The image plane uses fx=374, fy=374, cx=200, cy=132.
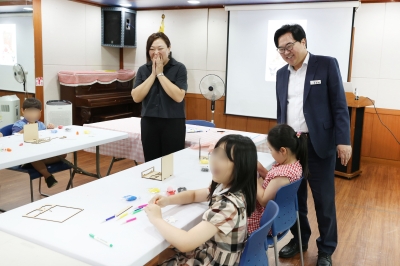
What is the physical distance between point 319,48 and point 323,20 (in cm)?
40

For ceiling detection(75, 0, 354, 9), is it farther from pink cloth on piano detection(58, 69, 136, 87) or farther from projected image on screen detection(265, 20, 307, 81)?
pink cloth on piano detection(58, 69, 136, 87)

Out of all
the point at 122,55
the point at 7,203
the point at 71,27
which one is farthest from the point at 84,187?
the point at 122,55

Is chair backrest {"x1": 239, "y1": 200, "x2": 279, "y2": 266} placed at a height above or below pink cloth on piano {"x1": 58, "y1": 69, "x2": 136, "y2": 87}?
below

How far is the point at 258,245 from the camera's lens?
1445mm

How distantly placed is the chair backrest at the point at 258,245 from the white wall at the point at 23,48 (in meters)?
4.99

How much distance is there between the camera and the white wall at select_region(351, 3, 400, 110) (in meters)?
5.31

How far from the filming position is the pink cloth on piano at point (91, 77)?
5758mm

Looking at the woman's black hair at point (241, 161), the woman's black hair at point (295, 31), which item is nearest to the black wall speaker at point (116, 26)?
the woman's black hair at point (295, 31)

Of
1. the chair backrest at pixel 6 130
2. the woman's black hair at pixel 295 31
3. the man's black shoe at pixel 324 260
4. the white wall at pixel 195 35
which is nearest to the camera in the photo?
the woman's black hair at pixel 295 31

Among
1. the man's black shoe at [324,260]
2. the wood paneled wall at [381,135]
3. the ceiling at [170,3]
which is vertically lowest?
the man's black shoe at [324,260]

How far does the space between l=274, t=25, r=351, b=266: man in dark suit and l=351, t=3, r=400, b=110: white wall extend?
3540 millimetres

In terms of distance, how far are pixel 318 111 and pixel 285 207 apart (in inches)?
27.4

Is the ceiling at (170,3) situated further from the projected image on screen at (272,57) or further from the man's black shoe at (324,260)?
the man's black shoe at (324,260)

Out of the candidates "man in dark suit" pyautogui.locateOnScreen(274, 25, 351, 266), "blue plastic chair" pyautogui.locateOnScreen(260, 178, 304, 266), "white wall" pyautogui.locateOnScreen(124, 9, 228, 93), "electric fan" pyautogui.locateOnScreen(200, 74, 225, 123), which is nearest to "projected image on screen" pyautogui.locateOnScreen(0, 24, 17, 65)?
"white wall" pyautogui.locateOnScreen(124, 9, 228, 93)
